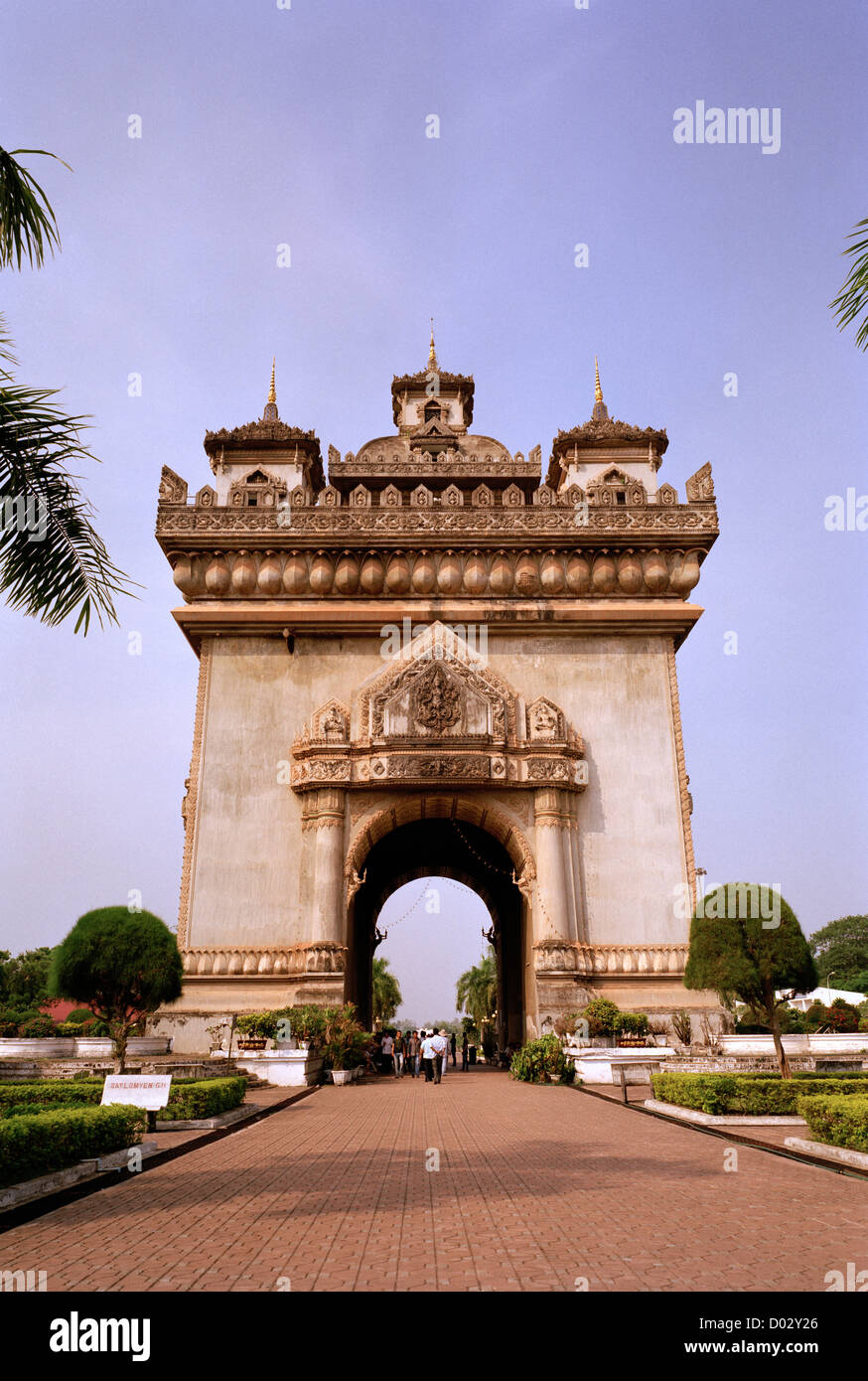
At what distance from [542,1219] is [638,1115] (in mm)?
7574

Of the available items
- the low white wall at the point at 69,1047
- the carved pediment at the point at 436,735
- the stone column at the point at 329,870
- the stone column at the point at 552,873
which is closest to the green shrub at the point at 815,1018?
the stone column at the point at 552,873

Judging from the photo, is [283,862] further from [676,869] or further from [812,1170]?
[812,1170]

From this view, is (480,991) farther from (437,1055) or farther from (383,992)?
(437,1055)

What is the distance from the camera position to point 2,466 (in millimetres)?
7422

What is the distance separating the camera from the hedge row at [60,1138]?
744cm

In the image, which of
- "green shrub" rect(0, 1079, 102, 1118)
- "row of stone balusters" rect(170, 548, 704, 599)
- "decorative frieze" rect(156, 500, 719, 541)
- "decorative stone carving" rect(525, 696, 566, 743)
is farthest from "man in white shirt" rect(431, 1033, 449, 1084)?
"decorative frieze" rect(156, 500, 719, 541)

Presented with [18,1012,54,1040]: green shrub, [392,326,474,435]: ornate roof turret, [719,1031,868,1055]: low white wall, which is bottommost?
[719,1031,868,1055]: low white wall

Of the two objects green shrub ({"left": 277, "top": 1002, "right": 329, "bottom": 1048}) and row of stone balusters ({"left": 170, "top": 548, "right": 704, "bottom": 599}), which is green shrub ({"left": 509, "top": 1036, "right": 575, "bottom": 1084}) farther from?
row of stone balusters ({"left": 170, "top": 548, "right": 704, "bottom": 599})

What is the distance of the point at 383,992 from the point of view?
5922 centimetres

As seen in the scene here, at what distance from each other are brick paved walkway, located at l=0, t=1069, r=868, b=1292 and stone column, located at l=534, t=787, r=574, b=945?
464 inches

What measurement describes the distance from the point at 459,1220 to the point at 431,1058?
1560 centimetres

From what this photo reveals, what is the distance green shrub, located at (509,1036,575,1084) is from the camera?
19.5 m

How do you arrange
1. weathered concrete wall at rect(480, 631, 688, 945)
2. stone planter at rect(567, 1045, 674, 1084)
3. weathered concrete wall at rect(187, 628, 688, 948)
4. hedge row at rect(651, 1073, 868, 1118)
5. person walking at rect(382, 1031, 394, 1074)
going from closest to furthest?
hedge row at rect(651, 1073, 868, 1118) → stone planter at rect(567, 1045, 674, 1084) → weathered concrete wall at rect(187, 628, 688, 948) → weathered concrete wall at rect(480, 631, 688, 945) → person walking at rect(382, 1031, 394, 1074)

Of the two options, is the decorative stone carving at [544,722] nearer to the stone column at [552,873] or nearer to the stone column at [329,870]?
the stone column at [552,873]
